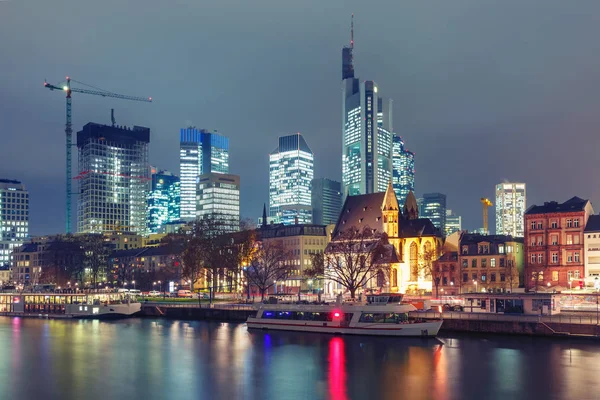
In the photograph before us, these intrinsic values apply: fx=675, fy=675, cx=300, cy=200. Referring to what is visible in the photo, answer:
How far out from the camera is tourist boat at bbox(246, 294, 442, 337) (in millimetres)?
82200

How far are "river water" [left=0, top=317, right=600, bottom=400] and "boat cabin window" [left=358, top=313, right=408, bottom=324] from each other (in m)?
2.84

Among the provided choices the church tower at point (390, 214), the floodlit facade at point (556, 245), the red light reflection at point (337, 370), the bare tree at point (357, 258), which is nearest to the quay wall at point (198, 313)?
the bare tree at point (357, 258)

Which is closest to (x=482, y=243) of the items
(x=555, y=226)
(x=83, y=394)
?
(x=555, y=226)

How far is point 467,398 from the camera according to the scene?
51.1 metres

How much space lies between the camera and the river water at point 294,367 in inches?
2127

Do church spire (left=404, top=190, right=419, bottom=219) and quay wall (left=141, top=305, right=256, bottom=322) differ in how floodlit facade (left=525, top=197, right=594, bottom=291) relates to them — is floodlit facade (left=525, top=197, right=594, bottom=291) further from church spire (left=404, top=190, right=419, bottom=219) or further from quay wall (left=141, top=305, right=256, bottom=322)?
quay wall (left=141, top=305, right=256, bottom=322)

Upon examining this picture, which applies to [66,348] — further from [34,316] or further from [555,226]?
[555,226]

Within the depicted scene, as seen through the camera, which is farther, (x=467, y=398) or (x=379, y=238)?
(x=379, y=238)

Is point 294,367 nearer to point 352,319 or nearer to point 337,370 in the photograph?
point 337,370

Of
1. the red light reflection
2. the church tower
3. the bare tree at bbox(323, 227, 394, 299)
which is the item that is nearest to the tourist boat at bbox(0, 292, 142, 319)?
the bare tree at bbox(323, 227, 394, 299)

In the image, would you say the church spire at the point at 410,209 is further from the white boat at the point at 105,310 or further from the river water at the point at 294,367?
the river water at the point at 294,367

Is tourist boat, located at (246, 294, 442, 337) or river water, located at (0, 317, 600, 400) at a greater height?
tourist boat, located at (246, 294, 442, 337)

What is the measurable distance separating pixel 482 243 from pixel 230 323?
59418mm

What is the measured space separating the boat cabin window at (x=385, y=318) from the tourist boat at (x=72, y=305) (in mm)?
54521
